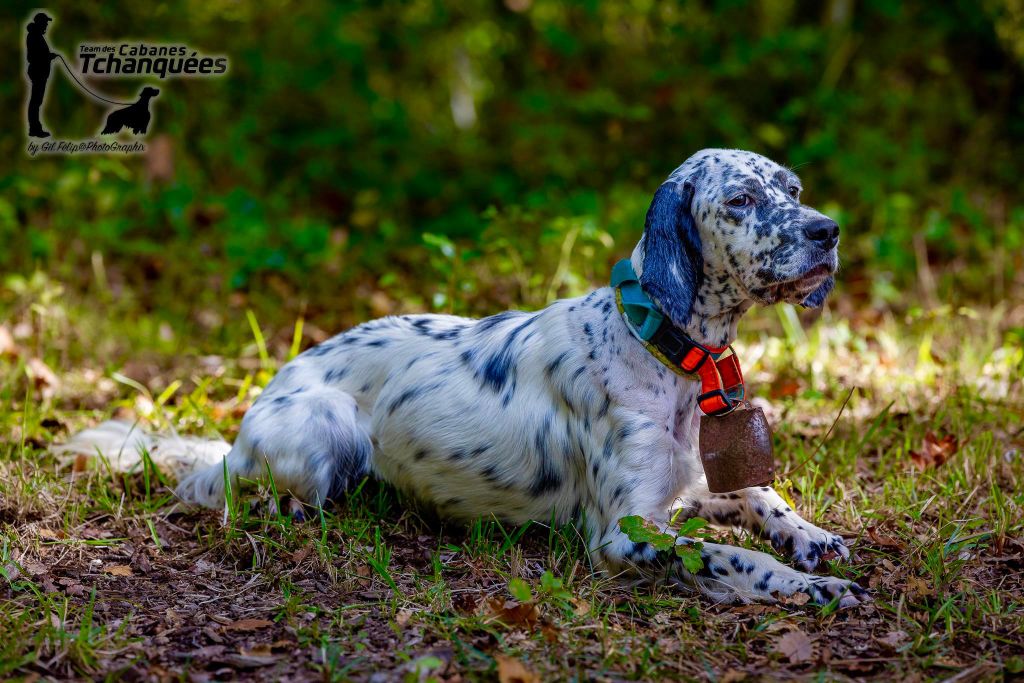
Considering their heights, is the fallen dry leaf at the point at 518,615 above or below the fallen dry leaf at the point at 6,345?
below

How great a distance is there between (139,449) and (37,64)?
17.0ft

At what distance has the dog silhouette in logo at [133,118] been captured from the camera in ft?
25.6

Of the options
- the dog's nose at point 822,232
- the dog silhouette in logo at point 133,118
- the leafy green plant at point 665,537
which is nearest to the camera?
the leafy green plant at point 665,537

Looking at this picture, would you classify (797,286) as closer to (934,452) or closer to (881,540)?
(881,540)

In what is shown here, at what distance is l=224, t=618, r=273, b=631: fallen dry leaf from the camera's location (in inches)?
113

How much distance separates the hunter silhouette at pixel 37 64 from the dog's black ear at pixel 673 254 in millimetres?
→ 5872

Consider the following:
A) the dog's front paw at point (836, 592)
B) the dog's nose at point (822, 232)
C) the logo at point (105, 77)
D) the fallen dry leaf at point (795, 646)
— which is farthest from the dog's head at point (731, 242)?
the logo at point (105, 77)

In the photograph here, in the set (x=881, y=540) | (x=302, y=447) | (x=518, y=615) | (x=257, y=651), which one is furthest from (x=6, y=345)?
(x=881, y=540)

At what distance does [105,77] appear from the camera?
7.97 meters

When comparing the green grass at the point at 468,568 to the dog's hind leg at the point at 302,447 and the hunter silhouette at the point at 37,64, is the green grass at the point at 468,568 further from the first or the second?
the hunter silhouette at the point at 37,64

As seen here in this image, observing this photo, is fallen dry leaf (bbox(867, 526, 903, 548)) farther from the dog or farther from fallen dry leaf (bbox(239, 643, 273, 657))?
fallen dry leaf (bbox(239, 643, 273, 657))

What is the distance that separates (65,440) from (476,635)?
2.26m

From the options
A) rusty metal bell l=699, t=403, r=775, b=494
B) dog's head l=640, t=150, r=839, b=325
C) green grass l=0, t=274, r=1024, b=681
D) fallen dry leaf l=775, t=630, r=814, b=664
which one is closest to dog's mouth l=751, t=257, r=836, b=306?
dog's head l=640, t=150, r=839, b=325

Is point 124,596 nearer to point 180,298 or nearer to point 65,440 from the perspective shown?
point 65,440
